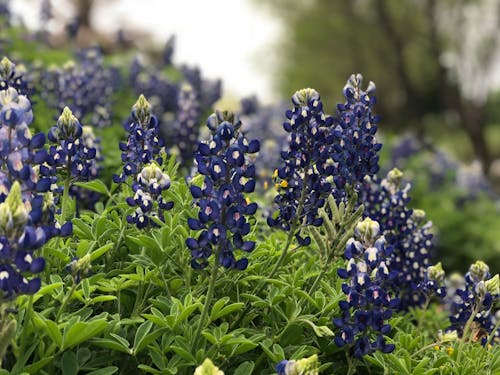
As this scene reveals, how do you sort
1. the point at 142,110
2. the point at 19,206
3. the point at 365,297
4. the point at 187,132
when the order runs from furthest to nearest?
the point at 187,132, the point at 142,110, the point at 365,297, the point at 19,206

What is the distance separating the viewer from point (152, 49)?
28016 millimetres

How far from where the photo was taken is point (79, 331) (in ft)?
8.93

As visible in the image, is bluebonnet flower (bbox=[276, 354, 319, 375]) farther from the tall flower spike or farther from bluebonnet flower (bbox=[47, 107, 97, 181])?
bluebonnet flower (bbox=[47, 107, 97, 181])

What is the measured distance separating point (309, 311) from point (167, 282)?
0.72m

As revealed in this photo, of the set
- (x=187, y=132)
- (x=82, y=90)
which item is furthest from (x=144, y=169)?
(x=82, y=90)

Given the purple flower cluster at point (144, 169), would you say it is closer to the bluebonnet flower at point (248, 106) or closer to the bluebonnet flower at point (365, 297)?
the bluebonnet flower at point (365, 297)

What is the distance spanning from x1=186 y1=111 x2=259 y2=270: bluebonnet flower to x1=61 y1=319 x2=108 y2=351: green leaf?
1.68 ft

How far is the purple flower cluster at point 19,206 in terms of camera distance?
2377 mm

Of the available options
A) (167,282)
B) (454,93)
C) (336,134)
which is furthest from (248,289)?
(454,93)

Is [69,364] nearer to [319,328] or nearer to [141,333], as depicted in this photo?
[141,333]

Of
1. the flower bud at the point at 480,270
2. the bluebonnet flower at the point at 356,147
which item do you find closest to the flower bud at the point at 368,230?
the bluebonnet flower at the point at 356,147

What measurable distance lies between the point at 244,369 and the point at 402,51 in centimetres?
2300

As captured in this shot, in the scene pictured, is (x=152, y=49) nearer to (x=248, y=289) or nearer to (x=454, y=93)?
(x=454, y=93)

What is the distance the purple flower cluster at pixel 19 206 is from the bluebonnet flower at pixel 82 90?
297cm
